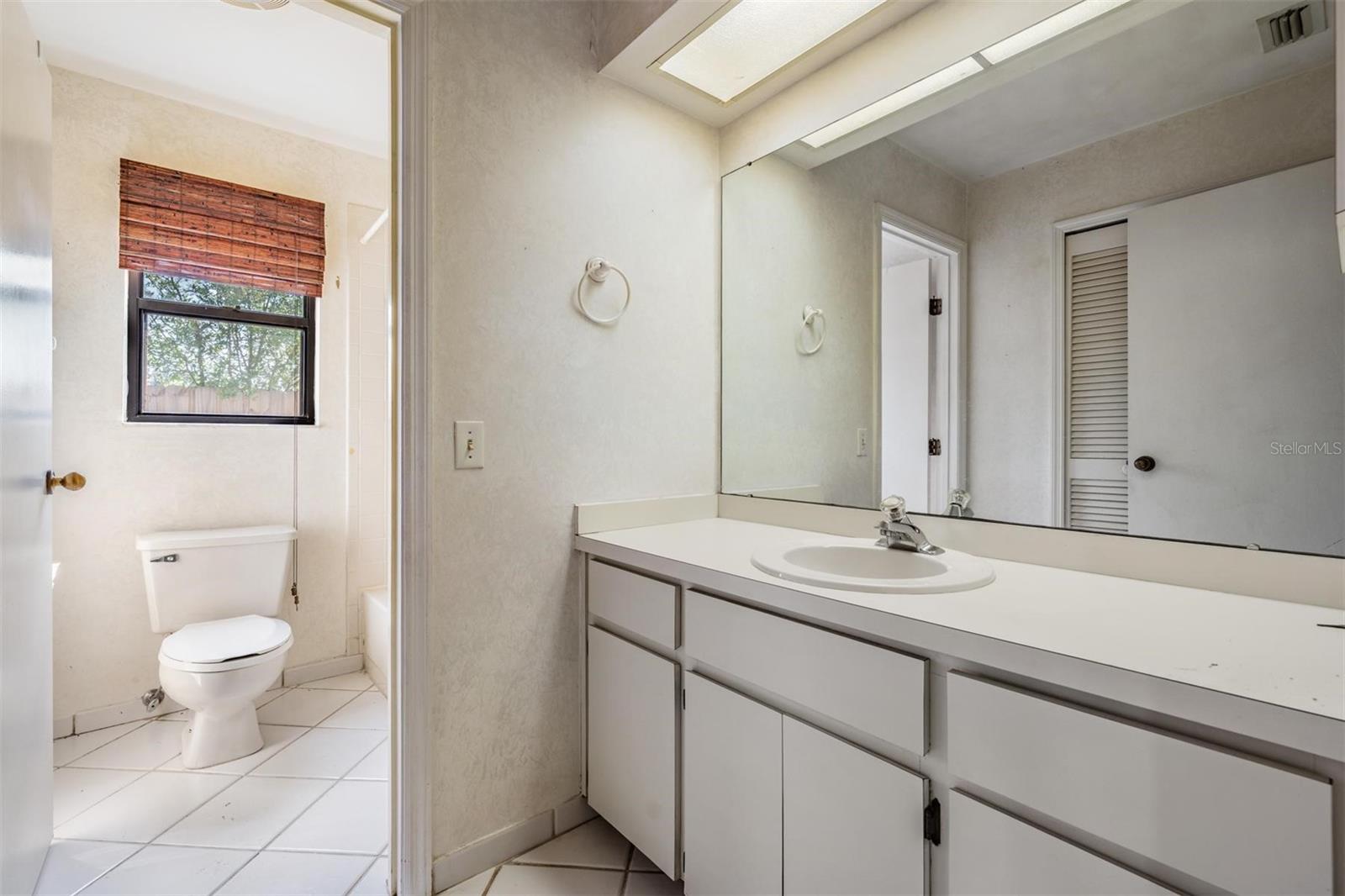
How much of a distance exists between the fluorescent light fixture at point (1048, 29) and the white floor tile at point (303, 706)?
292 centimetres

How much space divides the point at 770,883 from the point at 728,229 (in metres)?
1.72

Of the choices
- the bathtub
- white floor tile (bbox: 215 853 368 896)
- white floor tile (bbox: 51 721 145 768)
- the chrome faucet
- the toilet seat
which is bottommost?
white floor tile (bbox: 215 853 368 896)

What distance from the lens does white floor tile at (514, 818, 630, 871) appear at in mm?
1508

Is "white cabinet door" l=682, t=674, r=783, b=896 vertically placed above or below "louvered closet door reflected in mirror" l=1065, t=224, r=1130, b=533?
below

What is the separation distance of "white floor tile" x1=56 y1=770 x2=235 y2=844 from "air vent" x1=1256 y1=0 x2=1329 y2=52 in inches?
117

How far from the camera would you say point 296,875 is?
1456 mm

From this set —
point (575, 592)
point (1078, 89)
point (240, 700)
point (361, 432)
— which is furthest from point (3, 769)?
point (1078, 89)

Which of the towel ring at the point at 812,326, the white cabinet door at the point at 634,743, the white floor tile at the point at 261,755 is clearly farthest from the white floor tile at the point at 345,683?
the towel ring at the point at 812,326

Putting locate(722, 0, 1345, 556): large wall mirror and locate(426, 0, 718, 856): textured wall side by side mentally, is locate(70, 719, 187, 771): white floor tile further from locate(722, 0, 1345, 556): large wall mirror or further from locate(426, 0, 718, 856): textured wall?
locate(722, 0, 1345, 556): large wall mirror

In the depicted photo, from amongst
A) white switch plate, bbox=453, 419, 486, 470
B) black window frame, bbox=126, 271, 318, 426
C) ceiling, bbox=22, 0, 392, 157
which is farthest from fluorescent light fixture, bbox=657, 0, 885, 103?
black window frame, bbox=126, 271, 318, 426

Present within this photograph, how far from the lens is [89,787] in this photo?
1.81 metres

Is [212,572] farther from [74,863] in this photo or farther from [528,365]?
[528,365]

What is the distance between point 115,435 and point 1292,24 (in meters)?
3.30

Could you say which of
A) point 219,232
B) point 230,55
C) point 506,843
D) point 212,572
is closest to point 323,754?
point 212,572
